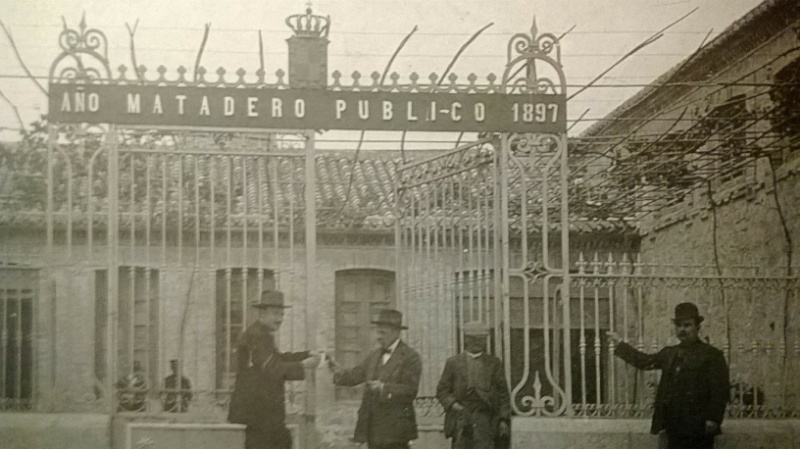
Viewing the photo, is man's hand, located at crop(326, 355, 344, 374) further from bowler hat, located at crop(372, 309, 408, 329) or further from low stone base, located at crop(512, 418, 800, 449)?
low stone base, located at crop(512, 418, 800, 449)

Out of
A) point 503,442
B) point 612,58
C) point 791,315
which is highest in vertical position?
point 612,58

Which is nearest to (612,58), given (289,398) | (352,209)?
(289,398)

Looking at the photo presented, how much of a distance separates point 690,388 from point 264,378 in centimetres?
272

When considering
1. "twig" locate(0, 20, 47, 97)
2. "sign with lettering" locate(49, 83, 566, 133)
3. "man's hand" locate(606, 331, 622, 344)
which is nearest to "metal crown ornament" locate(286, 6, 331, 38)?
"sign with lettering" locate(49, 83, 566, 133)

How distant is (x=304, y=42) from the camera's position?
6.02 metres

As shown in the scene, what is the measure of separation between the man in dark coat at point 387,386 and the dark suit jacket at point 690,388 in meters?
1.39

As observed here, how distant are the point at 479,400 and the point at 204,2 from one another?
3.03m

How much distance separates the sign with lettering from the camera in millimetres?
5891

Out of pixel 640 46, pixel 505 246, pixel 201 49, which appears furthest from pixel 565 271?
pixel 201 49

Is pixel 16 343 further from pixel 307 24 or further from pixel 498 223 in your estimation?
pixel 498 223

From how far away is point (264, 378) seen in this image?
586 centimetres

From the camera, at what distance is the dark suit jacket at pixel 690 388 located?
238 inches

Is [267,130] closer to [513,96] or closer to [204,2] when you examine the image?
[204,2]

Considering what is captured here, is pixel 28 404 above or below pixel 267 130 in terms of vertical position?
below
